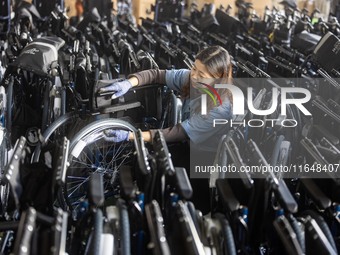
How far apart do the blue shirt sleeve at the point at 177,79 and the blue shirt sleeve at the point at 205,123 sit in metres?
0.33

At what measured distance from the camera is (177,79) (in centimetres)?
274

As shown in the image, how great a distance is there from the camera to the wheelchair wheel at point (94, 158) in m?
2.36

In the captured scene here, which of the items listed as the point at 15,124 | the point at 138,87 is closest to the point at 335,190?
the point at 138,87

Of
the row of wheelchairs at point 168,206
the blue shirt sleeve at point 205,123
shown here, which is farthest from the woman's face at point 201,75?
the row of wheelchairs at point 168,206

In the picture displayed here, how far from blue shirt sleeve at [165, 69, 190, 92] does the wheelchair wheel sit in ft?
1.26

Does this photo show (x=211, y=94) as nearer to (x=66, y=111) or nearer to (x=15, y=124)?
(x=66, y=111)

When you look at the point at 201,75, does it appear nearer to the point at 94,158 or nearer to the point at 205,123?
the point at 205,123

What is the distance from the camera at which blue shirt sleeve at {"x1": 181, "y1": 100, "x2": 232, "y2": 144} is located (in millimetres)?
2416

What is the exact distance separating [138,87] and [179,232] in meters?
1.45

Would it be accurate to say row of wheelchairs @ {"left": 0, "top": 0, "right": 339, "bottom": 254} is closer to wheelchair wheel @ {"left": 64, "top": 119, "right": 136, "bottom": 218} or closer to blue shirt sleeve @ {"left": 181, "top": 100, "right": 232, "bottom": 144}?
wheelchair wheel @ {"left": 64, "top": 119, "right": 136, "bottom": 218}

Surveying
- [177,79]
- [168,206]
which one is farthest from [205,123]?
[168,206]

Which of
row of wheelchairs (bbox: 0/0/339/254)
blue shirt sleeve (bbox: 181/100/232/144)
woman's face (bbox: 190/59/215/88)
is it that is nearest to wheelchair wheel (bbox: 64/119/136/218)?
row of wheelchairs (bbox: 0/0/339/254)

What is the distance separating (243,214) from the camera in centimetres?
156

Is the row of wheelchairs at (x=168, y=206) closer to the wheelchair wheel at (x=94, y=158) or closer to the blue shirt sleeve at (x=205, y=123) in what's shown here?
the wheelchair wheel at (x=94, y=158)
